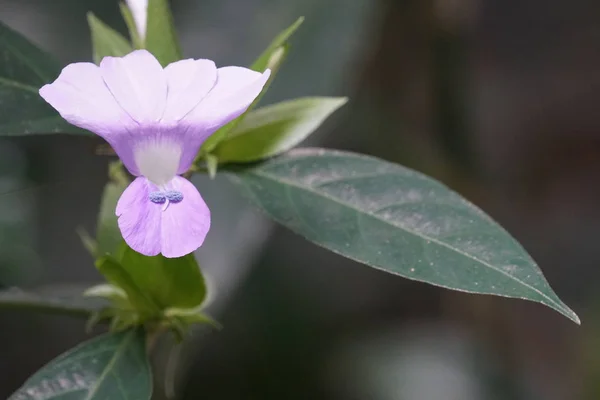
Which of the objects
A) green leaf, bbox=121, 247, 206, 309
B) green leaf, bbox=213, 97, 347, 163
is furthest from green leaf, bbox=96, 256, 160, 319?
green leaf, bbox=213, 97, 347, 163

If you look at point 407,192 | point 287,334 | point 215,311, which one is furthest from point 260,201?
point 287,334

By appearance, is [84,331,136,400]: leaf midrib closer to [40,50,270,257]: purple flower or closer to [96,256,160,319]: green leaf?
[96,256,160,319]: green leaf

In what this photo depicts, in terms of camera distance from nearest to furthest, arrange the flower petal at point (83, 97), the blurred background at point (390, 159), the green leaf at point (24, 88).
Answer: the flower petal at point (83, 97)
the green leaf at point (24, 88)
the blurred background at point (390, 159)

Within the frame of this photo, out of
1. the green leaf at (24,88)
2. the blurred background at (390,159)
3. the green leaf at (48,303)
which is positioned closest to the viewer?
the green leaf at (24,88)

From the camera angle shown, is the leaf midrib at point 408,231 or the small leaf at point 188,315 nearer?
the leaf midrib at point 408,231

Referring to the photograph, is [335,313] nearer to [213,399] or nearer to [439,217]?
[213,399]

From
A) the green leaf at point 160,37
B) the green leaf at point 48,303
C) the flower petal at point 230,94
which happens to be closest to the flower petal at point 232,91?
the flower petal at point 230,94

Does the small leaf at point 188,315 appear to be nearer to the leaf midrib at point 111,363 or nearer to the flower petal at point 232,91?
the leaf midrib at point 111,363
